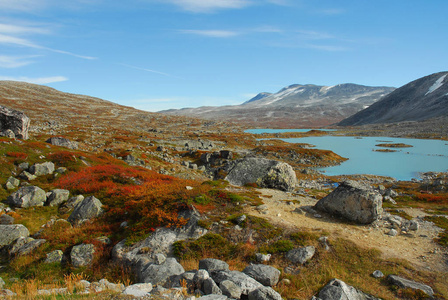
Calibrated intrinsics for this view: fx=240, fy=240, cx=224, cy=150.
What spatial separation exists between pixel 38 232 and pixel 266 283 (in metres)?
12.9

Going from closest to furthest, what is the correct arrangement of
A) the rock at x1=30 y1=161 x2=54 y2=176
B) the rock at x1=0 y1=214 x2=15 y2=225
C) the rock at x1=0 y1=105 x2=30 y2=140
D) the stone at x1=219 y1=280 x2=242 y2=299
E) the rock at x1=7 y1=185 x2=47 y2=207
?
the stone at x1=219 y1=280 x2=242 y2=299, the rock at x1=0 y1=214 x2=15 y2=225, the rock at x1=7 y1=185 x2=47 y2=207, the rock at x1=30 y1=161 x2=54 y2=176, the rock at x1=0 y1=105 x2=30 y2=140

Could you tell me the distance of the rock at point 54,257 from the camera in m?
11.4

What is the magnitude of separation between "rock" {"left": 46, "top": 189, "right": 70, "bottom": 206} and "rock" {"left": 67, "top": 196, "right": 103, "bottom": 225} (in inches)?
115

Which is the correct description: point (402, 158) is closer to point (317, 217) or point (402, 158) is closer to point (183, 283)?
point (317, 217)

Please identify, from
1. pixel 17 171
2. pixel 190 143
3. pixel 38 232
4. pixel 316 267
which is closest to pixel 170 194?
pixel 38 232

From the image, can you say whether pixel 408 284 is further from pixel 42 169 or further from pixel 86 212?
pixel 42 169

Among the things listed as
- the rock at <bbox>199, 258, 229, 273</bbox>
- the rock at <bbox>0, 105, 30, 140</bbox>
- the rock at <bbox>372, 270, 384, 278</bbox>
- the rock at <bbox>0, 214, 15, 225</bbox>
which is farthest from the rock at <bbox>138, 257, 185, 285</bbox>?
the rock at <bbox>0, 105, 30, 140</bbox>

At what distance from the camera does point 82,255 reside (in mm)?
11664

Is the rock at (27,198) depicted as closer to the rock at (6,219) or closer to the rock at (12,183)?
the rock at (6,219)

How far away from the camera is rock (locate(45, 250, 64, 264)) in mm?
11368

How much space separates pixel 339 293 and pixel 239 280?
3.54 m

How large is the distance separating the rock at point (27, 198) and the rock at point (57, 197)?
1.24ft

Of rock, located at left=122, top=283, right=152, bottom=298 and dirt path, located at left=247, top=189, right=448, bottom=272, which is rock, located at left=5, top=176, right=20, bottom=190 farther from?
dirt path, located at left=247, top=189, right=448, bottom=272

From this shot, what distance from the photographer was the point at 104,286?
28.6ft
